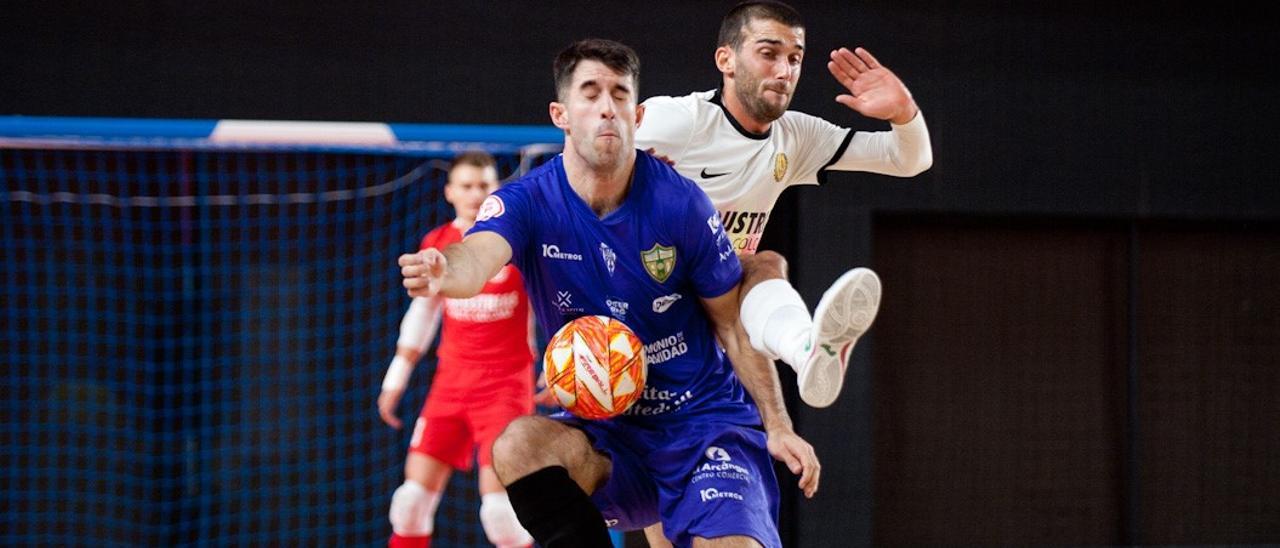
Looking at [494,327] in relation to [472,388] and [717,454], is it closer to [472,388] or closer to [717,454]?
[472,388]

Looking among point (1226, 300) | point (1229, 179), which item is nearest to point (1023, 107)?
point (1229, 179)

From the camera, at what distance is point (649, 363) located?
12.4 ft

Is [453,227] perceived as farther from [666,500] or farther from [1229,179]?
[1229,179]

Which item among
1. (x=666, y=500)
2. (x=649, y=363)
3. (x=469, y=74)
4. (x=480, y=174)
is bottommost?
(x=666, y=500)

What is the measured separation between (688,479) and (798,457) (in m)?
0.34

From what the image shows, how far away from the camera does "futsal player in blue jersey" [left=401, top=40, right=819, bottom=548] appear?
3523 millimetres

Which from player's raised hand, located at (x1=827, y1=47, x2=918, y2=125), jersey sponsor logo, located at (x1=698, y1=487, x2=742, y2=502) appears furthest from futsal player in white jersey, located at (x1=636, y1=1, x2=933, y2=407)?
jersey sponsor logo, located at (x1=698, y1=487, x2=742, y2=502)

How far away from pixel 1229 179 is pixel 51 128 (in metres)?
6.65

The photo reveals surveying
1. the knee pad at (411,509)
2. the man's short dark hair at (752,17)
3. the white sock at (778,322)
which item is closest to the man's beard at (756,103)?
the man's short dark hair at (752,17)

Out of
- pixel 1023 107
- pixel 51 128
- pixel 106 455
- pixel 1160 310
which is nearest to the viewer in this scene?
pixel 51 128

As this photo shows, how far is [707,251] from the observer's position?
3686mm

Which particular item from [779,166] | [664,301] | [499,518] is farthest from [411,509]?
[664,301]

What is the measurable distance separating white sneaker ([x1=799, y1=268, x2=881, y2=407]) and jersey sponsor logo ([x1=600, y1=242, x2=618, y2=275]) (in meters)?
0.58

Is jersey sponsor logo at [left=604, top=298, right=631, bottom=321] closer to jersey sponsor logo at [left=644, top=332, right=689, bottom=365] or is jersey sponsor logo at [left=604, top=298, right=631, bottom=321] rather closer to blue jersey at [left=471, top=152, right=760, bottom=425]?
blue jersey at [left=471, top=152, right=760, bottom=425]
